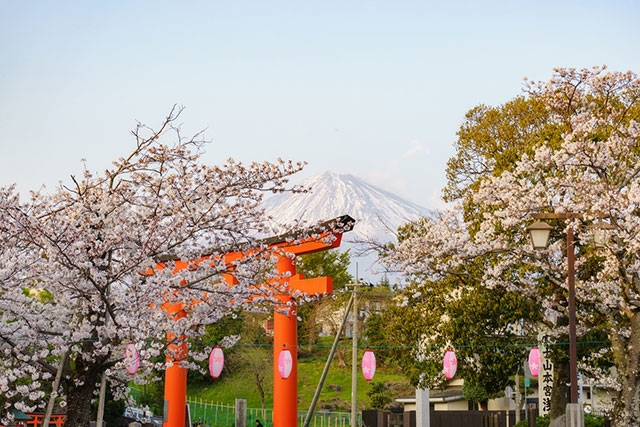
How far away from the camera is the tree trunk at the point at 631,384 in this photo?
639 inches

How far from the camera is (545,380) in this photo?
2247cm

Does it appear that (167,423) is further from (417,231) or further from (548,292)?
(548,292)

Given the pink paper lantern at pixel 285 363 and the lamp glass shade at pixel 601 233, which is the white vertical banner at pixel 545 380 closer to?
the lamp glass shade at pixel 601 233

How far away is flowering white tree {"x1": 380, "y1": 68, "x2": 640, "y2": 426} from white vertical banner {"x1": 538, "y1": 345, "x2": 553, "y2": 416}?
0.91 metres

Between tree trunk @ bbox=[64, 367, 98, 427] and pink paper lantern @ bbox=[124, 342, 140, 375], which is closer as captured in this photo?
pink paper lantern @ bbox=[124, 342, 140, 375]

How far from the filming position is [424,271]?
20.6 meters

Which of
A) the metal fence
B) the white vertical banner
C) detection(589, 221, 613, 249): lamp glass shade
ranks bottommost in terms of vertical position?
the metal fence

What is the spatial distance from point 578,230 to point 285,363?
28.0 feet

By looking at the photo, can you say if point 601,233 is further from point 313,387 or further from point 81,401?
point 313,387

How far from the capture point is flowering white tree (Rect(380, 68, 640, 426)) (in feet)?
54.3

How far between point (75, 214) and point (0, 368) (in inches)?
145

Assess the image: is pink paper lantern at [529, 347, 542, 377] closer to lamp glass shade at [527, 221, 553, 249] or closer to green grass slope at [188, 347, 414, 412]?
lamp glass shade at [527, 221, 553, 249]

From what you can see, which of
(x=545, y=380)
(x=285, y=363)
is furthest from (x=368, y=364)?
(x=545, y=380)

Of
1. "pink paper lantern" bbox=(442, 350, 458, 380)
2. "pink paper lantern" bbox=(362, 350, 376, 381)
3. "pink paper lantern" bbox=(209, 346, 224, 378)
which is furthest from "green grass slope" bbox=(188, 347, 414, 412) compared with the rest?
"pink paper lantern" bbox=(442, 350, 458, 380)
